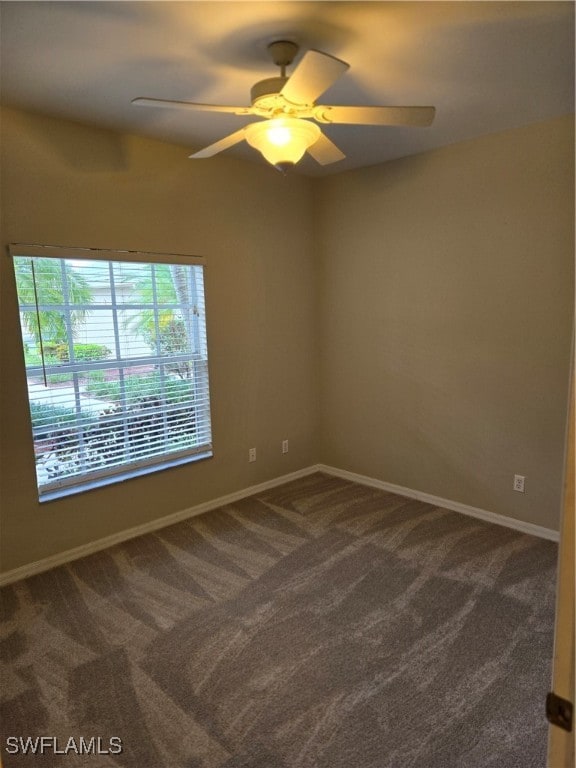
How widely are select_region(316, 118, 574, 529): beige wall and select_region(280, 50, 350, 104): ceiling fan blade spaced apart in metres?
1.91

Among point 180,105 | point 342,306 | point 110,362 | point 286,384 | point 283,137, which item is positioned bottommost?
point 286,384

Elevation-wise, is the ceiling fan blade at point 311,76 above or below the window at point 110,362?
above

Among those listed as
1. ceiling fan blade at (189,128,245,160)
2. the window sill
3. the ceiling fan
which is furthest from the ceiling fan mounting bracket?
the window sill

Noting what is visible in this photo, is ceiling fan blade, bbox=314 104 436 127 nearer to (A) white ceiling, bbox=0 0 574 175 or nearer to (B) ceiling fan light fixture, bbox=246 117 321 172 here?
(B) ceiling fan light fixture, bbox=246 117 321 172

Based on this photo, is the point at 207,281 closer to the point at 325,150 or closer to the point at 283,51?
the point at 325,150

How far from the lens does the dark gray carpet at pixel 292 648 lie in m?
1.74

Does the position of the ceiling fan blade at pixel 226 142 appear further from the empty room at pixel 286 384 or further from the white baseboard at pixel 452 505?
the white baseboard at pixel 452 505

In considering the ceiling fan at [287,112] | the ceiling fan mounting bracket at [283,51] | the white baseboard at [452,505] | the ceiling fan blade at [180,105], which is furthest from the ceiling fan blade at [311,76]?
the white baseboard at [452,505]

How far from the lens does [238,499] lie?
3.89 m

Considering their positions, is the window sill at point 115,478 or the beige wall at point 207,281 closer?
the beige wall at point 207,281

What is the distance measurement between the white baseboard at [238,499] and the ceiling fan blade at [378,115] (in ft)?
8.73

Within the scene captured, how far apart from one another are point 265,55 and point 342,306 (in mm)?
2296

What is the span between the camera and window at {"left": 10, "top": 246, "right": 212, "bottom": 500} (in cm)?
282

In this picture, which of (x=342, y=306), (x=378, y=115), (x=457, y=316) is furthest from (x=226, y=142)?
(x=342, y=306)
